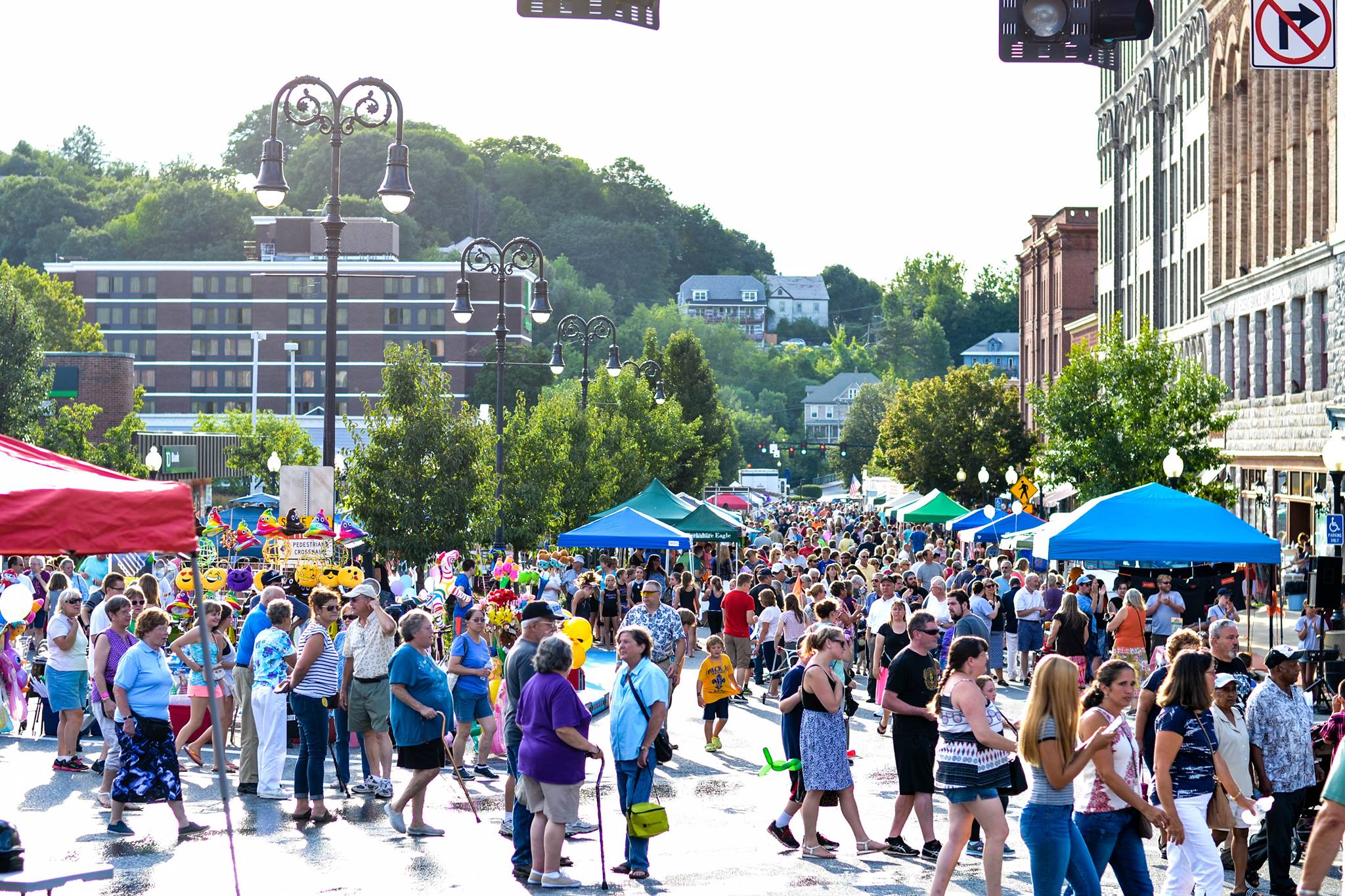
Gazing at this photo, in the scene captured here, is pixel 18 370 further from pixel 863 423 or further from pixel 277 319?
pixel 863 423

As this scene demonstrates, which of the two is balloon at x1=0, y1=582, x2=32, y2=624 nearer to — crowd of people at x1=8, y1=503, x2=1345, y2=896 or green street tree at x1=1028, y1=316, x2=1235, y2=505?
crowd of people at x1=8, y1=503, x2=1345, y2=896

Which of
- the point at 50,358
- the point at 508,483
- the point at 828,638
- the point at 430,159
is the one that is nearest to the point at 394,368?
the point at 508,483

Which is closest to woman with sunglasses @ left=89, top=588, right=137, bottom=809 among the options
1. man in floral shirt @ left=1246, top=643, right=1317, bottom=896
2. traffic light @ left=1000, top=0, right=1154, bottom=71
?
traffic light @ left=1000, top=0, right=1154, bottom=71

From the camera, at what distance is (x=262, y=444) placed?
70250mm

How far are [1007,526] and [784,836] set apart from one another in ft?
80.6

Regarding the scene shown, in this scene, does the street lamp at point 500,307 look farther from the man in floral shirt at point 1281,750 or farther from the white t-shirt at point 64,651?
the man in floral shirt at point 1281,750

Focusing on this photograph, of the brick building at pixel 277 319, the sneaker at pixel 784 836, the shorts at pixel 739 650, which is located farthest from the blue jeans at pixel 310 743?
the brick building at pixel 277 319

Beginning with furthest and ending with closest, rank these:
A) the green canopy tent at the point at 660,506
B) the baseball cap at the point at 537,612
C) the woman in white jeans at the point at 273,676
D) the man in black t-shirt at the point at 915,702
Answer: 1. the green canopy tent at the point at 660,506
2. the woman in white jeans at the point at 273,676
3. the baseball cap at the point at 537,612
4. the man in black t-shirt at the point at 915,702

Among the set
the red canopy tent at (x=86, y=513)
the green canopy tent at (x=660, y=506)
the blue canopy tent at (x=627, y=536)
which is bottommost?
the blue canopy tent at (x=627, y=536)

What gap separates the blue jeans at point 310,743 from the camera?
12297 millimetres

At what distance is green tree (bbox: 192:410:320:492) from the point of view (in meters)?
66.7

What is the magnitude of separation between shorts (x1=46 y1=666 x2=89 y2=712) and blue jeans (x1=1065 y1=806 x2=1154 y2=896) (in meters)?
10.1

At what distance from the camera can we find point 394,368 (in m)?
24.5

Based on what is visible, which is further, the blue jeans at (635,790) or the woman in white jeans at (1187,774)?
the blue jeans at (635,790)
